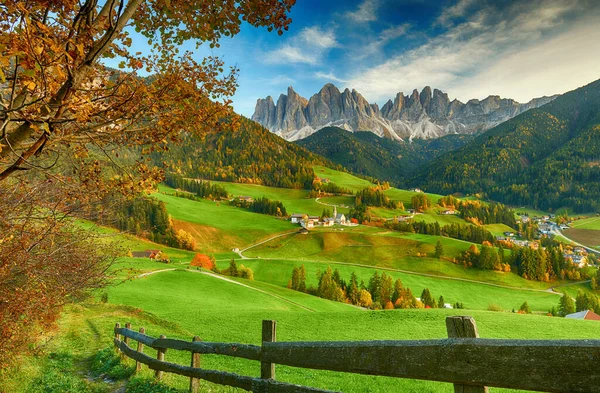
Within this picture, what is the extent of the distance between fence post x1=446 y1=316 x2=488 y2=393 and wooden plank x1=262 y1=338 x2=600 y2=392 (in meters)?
0.12

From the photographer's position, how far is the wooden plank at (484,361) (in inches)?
79.0

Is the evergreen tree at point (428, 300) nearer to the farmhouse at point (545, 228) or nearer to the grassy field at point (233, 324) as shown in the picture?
the grassy field at point (233, 324)

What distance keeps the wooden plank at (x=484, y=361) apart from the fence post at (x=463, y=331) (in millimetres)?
120

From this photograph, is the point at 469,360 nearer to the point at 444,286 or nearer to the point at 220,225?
Result: the point at 444,286

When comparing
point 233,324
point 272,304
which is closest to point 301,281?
point 272,304

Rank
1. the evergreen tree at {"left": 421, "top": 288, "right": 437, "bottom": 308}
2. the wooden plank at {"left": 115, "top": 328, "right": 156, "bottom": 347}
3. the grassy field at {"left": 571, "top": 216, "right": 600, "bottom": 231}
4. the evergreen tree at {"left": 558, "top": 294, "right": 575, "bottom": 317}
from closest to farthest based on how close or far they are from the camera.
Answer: the wooden plank at {"left": 115, "top": 328, "right": 156, "bottom": 347}, the evergreen tree at {"left": 558, "top": 294, "right": 575, "bottom": 317}, the evergreen tree at {"left": 421, "top": 288, "right": 437, "bottom": 308}, the grassy field at {"left": 571, "top": 216, "right": 600, "bottom": 231}

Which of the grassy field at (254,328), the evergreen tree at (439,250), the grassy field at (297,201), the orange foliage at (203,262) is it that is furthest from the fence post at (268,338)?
the grassy field at (297,201)

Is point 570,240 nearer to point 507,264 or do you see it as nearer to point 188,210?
point 507,264

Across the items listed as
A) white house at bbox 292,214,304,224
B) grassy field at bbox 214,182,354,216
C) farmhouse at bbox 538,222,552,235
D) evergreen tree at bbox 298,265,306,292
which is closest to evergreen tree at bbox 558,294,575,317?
evergreen tree at bbox 298,265,306,292

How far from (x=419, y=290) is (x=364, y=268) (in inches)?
760

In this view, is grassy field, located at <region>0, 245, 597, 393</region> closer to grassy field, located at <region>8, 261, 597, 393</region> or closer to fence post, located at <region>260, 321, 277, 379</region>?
grassy field, located at <region>8, 261, 597, 393</region>

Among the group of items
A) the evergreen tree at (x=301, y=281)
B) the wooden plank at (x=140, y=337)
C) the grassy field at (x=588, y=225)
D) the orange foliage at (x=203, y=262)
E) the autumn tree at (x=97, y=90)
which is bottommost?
the evergreen tree at (x=301, y=281)

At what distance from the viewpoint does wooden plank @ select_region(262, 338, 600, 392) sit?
201 centimetres

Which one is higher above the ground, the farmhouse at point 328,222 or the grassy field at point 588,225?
the farmhouse at point 328,222
